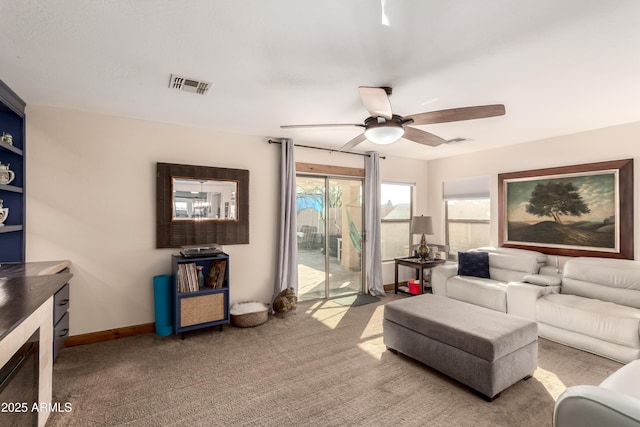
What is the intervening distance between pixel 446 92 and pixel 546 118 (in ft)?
5.25

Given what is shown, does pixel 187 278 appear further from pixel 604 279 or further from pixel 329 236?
pixel 604 279

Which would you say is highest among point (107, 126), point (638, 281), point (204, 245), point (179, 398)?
point (107, 126)

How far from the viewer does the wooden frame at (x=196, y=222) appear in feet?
11.6

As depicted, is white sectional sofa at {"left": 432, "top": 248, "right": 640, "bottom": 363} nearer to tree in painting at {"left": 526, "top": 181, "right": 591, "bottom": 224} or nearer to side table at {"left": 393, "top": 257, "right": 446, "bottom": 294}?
tree in painting at {"left": 526, "top": 181, "right": 591, "bottom": 224}

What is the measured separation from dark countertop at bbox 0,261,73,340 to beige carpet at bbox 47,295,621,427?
95 centimetres

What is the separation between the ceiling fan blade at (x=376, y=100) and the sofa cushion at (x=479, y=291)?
9.54 feet

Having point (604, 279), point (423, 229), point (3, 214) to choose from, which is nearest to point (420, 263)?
point (423, 229)

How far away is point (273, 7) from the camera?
1599mm

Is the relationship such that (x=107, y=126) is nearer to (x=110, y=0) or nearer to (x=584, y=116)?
(x=110, y=0)

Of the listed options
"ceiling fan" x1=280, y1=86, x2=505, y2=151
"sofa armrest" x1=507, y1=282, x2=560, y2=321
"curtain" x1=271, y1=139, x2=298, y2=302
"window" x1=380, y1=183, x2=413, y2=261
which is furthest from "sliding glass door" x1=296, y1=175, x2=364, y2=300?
"sofa armrest" x1=507, y1=282, x2=560, y2=321

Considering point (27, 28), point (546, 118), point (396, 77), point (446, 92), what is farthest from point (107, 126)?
point (546, 118)

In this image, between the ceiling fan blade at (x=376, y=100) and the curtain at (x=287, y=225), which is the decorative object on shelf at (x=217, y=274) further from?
the ceiling fan blade at (x=376, y=100)

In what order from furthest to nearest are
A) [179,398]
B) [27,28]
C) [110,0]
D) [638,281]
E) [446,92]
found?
[638,281] < [446,92] < [179,398] < [27,28] < [110,0]

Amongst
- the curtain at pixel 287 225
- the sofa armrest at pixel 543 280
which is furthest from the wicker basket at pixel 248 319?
the sofa armrest at pixel 543 280
